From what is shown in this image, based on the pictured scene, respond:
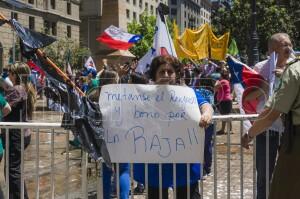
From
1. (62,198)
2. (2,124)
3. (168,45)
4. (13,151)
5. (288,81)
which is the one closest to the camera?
(288,81)

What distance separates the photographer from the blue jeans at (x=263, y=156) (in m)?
5.20

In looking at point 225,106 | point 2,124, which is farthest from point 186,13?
point 2,124

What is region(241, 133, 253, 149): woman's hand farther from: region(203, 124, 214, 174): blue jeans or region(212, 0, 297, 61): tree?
region(212, 0, 297, 61): tree

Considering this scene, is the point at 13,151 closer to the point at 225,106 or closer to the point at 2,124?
the point at 2,124

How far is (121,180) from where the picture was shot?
5.31 meters

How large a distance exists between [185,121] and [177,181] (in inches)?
20.8

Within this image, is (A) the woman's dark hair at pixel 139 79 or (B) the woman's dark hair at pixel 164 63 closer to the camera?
(B) the woman's dark hair at pixel 164 63

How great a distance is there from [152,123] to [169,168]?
421 mm

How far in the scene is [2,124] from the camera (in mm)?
5047

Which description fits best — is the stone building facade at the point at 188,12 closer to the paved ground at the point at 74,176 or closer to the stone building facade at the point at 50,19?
the stone building facade at the point at 50,19

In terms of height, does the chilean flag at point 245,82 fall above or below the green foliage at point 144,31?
below

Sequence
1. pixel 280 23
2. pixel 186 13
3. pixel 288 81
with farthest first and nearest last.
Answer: pixel 186 13 < pixel 280 23 < pixel 288 81

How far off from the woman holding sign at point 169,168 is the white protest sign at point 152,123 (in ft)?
0.25

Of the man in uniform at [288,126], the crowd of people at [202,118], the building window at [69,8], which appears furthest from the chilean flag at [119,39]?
the building window at [69,8]
